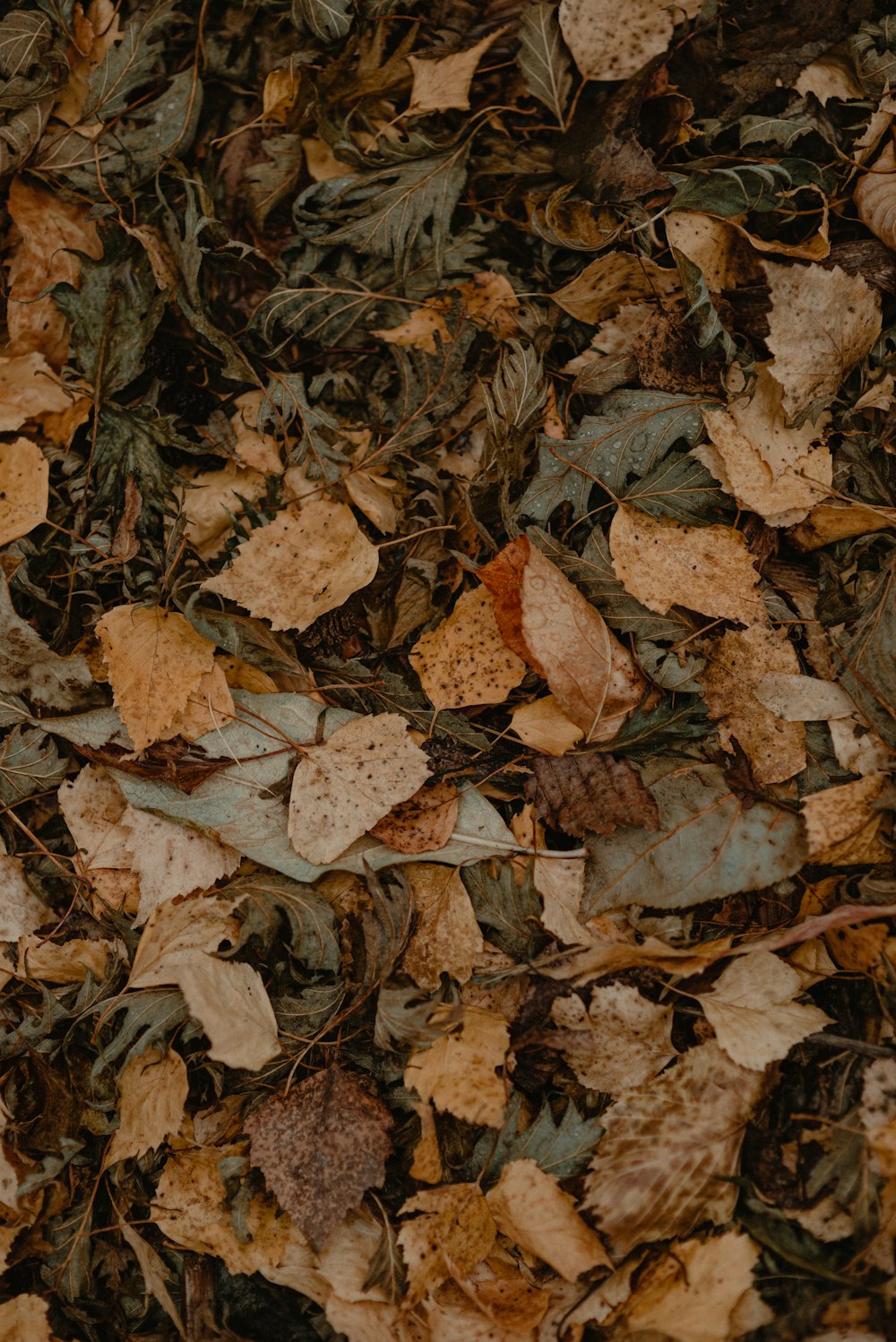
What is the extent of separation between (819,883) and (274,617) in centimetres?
126

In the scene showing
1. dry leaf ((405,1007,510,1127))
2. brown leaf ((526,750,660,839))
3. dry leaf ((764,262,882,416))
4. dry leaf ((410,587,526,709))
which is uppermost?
dry leaf ((764,262,882,416))

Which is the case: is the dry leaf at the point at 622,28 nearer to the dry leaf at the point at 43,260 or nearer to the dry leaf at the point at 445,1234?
the dry leaf at the point at 43,260

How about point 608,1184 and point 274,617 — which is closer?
point 608,1184

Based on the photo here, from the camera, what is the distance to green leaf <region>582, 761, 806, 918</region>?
168 centimetres

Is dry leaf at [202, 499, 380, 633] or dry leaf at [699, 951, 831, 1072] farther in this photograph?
dry leaf at [202, 499, 380, 633]

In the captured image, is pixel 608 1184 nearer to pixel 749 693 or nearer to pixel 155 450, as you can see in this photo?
pixel 749 693

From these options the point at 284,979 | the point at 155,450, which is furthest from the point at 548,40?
the point at 284,979

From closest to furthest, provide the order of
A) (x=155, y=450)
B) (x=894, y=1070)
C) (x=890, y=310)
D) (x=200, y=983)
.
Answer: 1. (x=894, y=1070)
2. (x=200, y=983)
3. (x=890, y=310)
4. (x=155, y=450)

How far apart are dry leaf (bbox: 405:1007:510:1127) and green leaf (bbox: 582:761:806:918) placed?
0.32 meters

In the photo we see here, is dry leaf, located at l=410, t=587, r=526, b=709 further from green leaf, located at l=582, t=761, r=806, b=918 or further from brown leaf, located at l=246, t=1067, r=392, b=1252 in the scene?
brown leaf, located at l=246, t=1067, r=392, b=1252

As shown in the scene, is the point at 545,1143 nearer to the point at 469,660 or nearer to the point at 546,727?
the point at 546,727

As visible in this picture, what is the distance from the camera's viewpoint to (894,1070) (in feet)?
5.10

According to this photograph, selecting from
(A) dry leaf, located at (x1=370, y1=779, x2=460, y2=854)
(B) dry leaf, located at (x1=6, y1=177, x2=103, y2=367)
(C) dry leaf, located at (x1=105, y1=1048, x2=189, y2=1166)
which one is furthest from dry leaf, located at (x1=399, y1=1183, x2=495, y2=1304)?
(B) dry leaf, located at (x1=6, y1=177, x2=103, y2=367)

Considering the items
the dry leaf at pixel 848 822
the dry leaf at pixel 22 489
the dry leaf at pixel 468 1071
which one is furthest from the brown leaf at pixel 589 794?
the dry leaf at pixel 22 489
